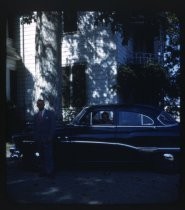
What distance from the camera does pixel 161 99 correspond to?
66.1 ft

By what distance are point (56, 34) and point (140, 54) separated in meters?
11.0

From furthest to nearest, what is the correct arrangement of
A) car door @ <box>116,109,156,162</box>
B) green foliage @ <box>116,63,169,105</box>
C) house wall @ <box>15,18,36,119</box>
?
house wall @ <box>15,18,36,119</box> → green foliage @ <box>116,63,169,105</box> → car door @ <box>116,109,156,162</box>

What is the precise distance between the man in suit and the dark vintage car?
0.61 metres

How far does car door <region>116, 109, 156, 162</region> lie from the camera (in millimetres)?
9883

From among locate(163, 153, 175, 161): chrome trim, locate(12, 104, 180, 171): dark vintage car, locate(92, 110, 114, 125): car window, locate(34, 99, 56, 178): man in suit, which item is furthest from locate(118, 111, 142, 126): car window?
locate(34, 99, 56, 178): man in suit

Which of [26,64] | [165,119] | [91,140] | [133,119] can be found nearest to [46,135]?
[91,140]

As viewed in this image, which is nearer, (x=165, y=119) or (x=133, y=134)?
(x=133, y=134)

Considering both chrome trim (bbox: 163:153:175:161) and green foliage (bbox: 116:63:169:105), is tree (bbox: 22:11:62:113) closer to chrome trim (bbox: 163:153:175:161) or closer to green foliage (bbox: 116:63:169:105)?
chrome trim (bbox: 163:153:175:161)

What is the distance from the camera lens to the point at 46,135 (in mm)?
9336

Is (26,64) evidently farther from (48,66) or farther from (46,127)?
(46,127)

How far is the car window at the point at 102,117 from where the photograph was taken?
10.3 m

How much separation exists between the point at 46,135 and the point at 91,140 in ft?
4.22

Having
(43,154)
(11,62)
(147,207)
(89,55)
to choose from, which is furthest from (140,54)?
(147,207)

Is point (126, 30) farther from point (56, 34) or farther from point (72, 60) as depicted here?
point (72, 60)
